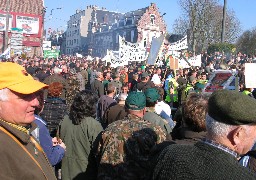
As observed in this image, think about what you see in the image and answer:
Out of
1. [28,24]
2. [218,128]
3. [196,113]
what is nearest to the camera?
[218,128]

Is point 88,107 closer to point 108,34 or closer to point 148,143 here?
point 148,143

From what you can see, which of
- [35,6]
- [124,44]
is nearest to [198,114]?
[124,44]

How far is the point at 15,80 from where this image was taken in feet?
7.47

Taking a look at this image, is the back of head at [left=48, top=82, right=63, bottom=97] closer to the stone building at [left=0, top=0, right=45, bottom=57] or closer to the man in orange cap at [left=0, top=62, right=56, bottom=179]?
the man in orange cap at [left=0, top=62, right=56, bottom=179]

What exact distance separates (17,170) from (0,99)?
1.86 ft

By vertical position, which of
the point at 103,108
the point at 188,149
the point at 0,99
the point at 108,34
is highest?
the point at 108,34

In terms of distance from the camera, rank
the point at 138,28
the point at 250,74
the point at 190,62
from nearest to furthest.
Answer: the point at 250,74
the point at 190,62
the point at 138,28

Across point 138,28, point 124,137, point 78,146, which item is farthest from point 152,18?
point 124,137

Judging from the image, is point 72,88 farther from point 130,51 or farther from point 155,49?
point 130,51

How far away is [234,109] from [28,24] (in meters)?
51.9

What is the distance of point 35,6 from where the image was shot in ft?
174

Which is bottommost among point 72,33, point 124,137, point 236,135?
point 124,137

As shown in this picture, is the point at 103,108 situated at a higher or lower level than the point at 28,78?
lower

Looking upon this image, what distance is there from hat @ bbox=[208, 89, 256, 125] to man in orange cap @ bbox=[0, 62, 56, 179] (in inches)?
43.0
